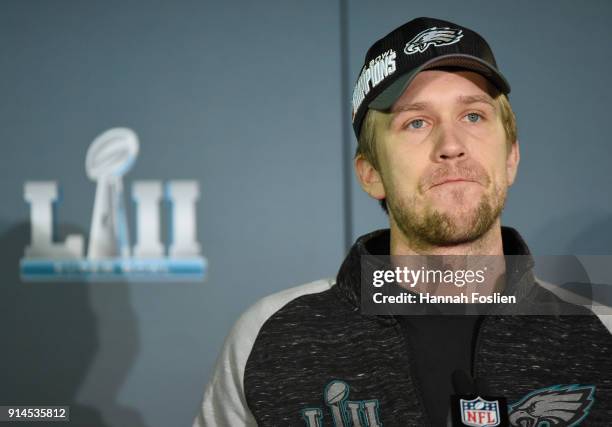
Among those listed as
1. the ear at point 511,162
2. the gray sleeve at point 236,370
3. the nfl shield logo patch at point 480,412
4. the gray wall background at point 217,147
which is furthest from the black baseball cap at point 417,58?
the gray wall background at point 217,147

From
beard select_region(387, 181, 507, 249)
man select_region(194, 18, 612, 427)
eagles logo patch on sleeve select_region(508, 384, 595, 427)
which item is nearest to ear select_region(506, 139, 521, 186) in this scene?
man select_region(194, 18, 612, 427)

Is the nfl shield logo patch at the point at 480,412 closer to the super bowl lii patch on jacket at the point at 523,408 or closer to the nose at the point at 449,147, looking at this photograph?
the super bowl lii patch on jacket at the point at 523,408

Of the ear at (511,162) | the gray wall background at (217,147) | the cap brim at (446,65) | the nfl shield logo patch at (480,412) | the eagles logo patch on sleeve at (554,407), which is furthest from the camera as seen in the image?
the gray wall background at (217,147)

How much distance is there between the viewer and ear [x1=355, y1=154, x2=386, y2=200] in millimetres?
1057

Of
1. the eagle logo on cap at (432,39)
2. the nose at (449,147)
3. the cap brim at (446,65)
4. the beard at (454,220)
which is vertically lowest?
the beard at (454,220)

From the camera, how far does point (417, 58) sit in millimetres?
935

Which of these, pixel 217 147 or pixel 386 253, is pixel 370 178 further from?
pixel 217 147

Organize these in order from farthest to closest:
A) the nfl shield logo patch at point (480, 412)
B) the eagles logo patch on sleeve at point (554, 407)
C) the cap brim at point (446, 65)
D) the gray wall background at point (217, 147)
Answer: the gray wall background at point (217, 147), the cap brim at point (446, 65), the eagles logo patch on sleeve at point (554, 407), the nfl shield logo patch at point (480, 412)

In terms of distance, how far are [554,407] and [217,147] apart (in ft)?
4.46

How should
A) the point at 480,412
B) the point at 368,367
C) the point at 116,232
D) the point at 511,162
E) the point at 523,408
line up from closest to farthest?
the point at 480,412
the point at 523,408
the point at 368,367
the point at 511,162
the point at 116,232

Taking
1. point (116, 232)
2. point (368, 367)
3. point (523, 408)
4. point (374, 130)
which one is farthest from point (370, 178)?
point (116, 232)

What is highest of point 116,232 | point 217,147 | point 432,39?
point 432,39

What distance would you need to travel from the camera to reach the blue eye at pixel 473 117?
94cm

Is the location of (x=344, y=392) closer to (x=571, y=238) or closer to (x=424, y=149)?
(x=424, y=149)
